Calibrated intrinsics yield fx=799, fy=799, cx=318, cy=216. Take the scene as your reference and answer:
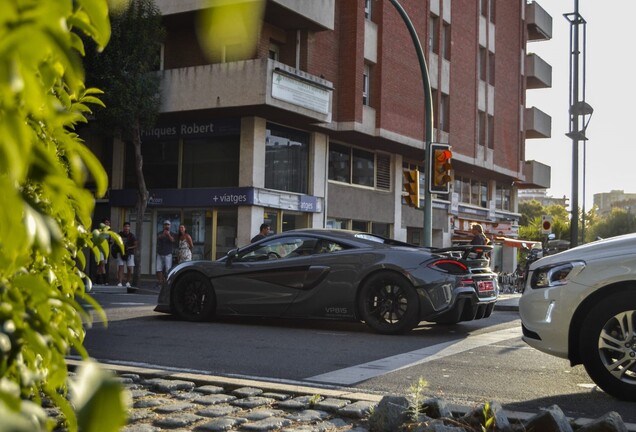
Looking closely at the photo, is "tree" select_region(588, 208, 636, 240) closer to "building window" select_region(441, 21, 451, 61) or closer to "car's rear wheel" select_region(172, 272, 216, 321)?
"building window" select_region(441, 21, 451, 61)

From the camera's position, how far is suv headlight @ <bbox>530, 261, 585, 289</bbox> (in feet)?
20.4

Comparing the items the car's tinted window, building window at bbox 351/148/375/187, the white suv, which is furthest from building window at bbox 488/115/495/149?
the white suv

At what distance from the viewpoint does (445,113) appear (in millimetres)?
33531

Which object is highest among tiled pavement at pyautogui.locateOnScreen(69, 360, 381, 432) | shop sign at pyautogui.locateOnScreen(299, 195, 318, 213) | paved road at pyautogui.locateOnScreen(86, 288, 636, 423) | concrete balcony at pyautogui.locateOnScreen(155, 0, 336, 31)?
concrete balcony at pyautogui.locateOnScreen(155, 0, 336, 31)

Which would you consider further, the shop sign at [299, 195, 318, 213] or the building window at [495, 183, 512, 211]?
the building window at [495, 183, 512, 211]

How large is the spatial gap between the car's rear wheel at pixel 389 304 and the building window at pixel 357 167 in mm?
17651

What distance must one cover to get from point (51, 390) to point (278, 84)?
70.1 ft

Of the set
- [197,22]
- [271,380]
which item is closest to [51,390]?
[271,380]

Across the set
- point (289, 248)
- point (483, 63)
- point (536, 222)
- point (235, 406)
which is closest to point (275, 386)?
point (235, 406)

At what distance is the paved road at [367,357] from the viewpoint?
6.24 metres

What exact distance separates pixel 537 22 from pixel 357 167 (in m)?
19.3

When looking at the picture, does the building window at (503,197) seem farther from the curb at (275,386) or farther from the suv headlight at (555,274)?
the curb at (275,386)

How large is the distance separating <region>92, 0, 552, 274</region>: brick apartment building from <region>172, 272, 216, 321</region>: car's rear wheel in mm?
11322

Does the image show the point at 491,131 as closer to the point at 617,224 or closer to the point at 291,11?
the point at 291,11
